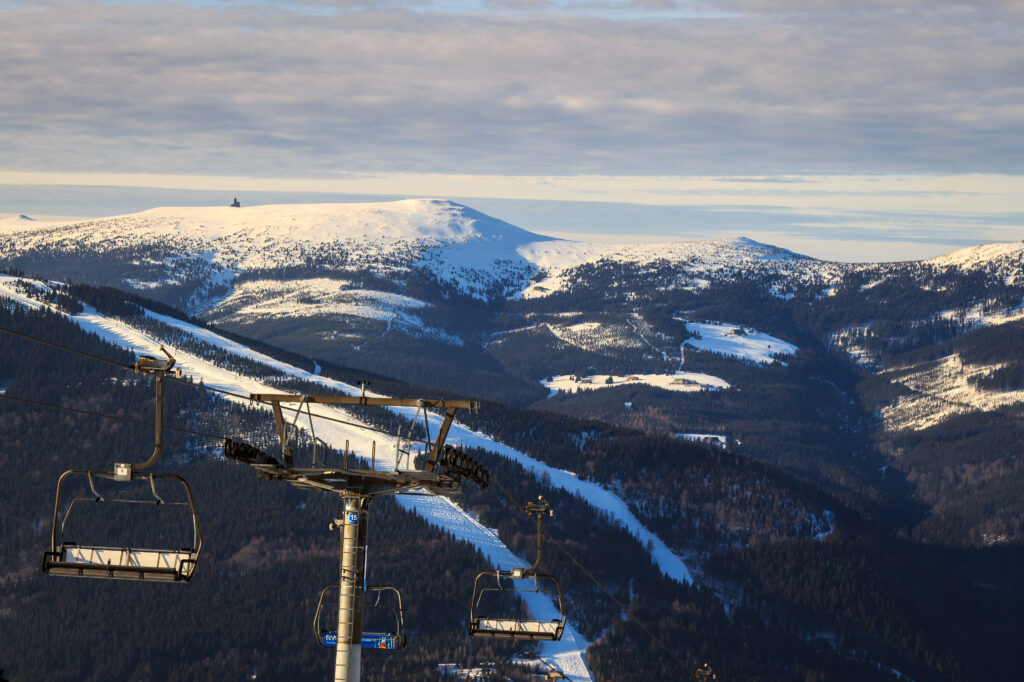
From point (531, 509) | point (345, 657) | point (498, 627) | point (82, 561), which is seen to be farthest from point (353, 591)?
point (531, 509)

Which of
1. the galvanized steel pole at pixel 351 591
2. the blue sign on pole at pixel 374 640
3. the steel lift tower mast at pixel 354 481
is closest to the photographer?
the steel lift tower mast at pixel 354 481

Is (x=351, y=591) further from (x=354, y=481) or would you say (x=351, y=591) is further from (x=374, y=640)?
(x=354, y=481)

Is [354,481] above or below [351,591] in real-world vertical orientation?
above

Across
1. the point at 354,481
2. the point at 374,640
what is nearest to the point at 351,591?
the point at 374,640

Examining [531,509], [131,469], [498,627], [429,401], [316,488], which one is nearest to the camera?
[131,469]

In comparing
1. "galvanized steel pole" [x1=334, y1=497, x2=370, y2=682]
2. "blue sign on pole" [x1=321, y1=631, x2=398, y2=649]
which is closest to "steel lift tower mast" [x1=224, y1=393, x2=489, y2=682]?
"galvanized steel pole" [x1=334, y1=497, x2=370, y2=682]

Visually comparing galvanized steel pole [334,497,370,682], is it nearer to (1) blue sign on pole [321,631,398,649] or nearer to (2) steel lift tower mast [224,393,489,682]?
(2) steel lift tower mast [224,393,489,682]

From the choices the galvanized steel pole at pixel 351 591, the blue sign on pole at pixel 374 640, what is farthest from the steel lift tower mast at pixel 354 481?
the blue sign on pole at pixel 374 640

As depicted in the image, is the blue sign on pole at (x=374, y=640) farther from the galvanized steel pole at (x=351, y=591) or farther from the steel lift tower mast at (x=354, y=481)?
the galvanized steel pole at (x=351, y=591)

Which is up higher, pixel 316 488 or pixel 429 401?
pixel 429 401

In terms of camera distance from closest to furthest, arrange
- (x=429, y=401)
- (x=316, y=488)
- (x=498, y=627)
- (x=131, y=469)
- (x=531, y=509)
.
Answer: (x=131, y=469)
(x=429, y=401)
(x=316, y=488)
(x=498, y=627)
(x=531, y=509)

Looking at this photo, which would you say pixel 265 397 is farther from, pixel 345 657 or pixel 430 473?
pixel 345 657
